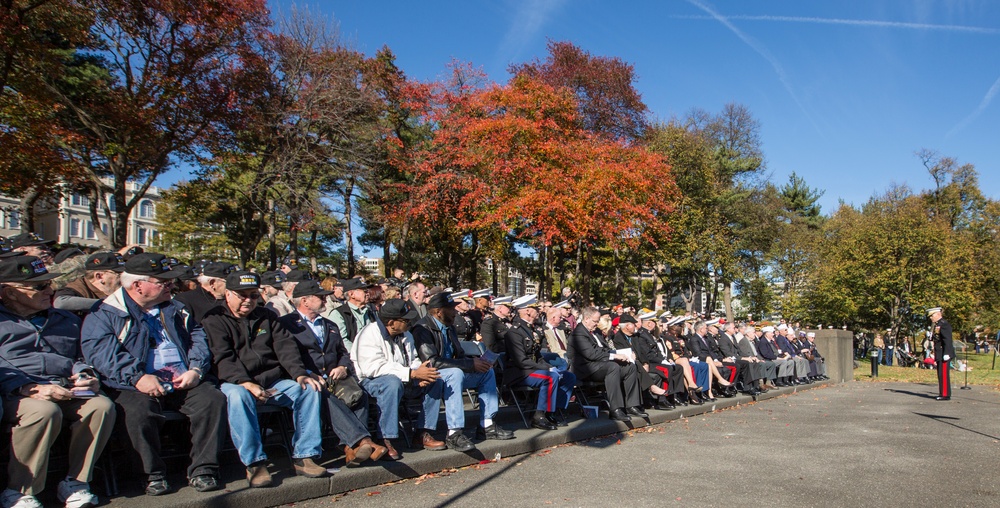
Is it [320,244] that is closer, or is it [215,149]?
[215,149]

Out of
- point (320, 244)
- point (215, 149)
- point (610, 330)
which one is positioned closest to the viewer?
point (610, 330)

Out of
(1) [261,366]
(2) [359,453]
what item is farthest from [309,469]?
(1) [261,366]

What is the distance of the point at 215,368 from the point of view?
534cm

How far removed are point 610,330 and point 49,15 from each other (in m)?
13.1

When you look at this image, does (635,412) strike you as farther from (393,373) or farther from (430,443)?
(393,373)

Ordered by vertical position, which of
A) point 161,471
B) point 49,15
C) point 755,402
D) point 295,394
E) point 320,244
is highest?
point 49,15

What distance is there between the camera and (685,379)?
1171 centimetres

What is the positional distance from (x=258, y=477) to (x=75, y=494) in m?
1.15

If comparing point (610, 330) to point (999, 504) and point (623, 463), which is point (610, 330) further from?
point (999, 504)

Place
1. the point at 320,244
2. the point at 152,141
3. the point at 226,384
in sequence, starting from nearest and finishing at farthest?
the point at 226,384
the point at 152,141
the point at 320,244

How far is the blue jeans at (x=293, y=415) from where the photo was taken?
4918mm

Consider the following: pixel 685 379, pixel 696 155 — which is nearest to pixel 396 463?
pixel 685 379

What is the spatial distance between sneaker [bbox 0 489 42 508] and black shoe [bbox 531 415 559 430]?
5211mm

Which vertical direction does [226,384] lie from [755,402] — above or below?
above
